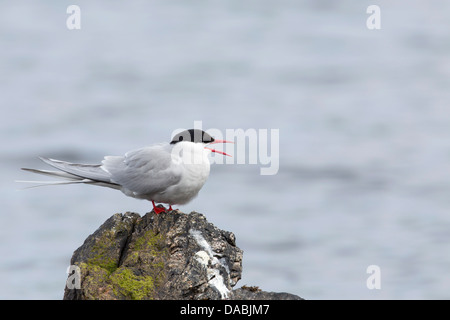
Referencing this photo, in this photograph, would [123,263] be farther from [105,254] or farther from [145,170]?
[145,170]

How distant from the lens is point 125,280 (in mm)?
5922

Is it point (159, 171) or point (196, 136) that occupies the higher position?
point (196, 136)

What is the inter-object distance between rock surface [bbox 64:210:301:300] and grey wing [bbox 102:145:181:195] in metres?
0.59

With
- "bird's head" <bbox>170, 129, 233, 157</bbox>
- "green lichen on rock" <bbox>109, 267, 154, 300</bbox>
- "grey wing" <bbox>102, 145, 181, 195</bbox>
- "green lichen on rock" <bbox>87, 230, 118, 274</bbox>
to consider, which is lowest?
"green lichen on rock" <bbox>109, 267, 154, 300</bbox>

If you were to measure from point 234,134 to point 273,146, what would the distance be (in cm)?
97

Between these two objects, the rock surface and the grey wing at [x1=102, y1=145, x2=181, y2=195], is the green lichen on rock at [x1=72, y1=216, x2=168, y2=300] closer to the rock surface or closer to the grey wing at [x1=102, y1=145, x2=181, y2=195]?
the rock surface

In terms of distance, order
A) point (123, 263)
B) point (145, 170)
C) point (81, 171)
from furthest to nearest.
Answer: point (81, 171) → point (145, 170) → point (123, 263)

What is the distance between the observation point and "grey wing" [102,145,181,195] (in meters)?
7.20

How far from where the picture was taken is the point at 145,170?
7.37 m

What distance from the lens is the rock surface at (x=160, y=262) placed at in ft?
19.2

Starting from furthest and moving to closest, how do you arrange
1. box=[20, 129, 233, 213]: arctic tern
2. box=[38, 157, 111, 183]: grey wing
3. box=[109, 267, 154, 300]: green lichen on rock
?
box=[38, 157, 111, 183]: grey wing → box=[20, 129, 233, 213]: arctic tern → box=[109, 267, 154, 300]: green lichen on rock

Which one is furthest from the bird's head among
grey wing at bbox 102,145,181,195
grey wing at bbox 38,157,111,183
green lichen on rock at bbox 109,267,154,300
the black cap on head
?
green lichen on rock at bbox 109,267,154,300

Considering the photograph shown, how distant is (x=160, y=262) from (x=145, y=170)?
4.79ft

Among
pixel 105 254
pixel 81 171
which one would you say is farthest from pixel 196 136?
pixel 105 254
